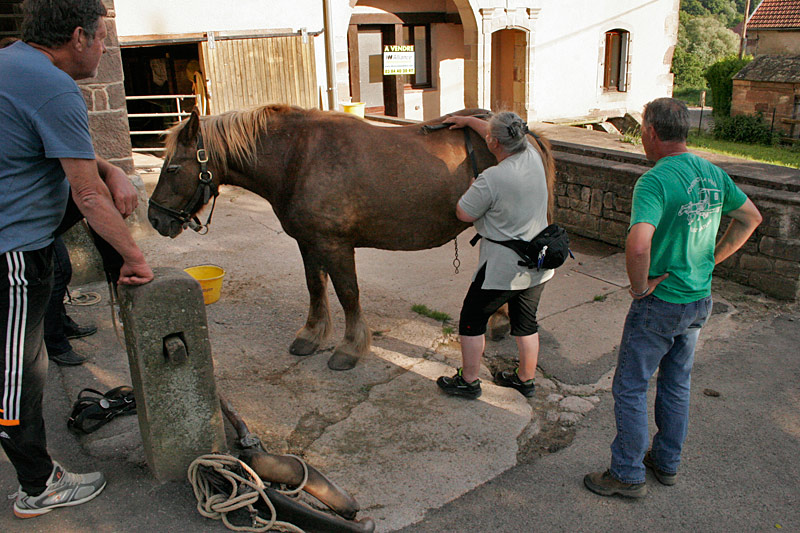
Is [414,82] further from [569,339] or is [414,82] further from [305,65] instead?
[569,339]

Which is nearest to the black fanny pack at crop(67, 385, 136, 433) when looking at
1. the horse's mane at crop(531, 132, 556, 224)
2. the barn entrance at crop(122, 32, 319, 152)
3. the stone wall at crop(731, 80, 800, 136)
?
the horse's mane at crop(531, 132, 556, 224)

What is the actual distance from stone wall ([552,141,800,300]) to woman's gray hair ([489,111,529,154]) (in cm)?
307

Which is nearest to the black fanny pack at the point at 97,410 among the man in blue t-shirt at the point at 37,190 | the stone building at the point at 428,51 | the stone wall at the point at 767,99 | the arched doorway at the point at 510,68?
the man in blue t-shirt at the point at 37,190

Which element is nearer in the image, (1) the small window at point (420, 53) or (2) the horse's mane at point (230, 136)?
(2) the horse's mane at point (230, 136)

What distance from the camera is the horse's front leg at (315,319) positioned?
15.0 ft

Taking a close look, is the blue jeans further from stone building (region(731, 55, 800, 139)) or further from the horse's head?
stone building (region(731, 55, 800, 139))

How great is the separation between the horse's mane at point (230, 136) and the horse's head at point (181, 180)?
0.03 m

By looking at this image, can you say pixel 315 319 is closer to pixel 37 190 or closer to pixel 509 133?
pixel 509 133

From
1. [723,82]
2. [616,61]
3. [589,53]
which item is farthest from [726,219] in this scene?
[723,82]

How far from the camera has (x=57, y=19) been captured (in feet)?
7.94

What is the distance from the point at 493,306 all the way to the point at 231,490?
5.94ft

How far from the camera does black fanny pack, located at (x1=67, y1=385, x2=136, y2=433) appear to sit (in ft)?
11.4

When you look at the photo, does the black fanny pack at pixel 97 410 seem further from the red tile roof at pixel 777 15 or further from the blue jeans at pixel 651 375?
the red tile roof at pixel 777 15

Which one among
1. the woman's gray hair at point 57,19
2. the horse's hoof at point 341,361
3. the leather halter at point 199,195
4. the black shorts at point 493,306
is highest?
the woman's gray hair at point 57,19
